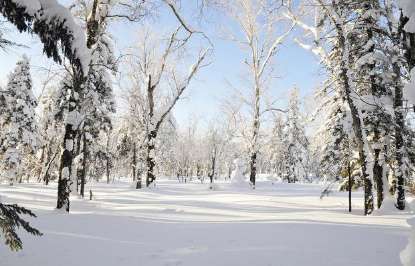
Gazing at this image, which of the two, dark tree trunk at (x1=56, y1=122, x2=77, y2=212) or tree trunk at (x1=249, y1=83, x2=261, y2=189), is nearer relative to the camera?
dark tree trunk at (x1=56, y1=122, x2=77, y2=212)

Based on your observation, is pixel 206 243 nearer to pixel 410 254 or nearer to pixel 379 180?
pixel 410 254

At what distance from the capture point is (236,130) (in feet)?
109

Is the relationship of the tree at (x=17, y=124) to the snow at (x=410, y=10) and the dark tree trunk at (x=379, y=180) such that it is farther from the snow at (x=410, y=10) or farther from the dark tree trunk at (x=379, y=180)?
the snow at (x=410, y=10)

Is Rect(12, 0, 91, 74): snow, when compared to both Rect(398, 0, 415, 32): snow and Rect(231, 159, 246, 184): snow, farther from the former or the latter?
Rect(231, 159, 246, 184): snow

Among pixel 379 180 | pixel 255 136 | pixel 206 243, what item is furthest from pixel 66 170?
pixel 255 136

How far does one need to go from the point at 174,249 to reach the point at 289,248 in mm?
2035

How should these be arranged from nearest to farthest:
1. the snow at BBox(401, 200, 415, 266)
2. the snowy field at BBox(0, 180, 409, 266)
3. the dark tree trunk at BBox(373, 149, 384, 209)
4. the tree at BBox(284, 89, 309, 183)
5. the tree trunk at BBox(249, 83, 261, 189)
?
the snow at BBox(401, 200, 415, 266) → the snowy field at BBox(0, 180, 409, 266) → the dark tree trunk at BBox(373, 149, 384, 209) → the tree trunk at BBox(249, 83, 261, 189) → the tree at BBox(284, 89, 309, 183)

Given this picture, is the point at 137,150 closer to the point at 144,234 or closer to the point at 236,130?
the point at 236,130

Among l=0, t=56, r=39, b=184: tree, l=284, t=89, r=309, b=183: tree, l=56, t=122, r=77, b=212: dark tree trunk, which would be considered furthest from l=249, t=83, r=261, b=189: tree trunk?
l=284, t=89, r=309, b=183: tree

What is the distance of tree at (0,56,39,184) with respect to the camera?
103 feet

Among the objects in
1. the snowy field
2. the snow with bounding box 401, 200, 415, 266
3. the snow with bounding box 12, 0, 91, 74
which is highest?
the snow with bounding box 12, 0, 91, 74

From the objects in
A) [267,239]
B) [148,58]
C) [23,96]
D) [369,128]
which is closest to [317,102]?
[369,128]

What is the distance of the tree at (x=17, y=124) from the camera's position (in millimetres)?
31297

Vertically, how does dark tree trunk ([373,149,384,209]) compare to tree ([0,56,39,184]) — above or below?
below
